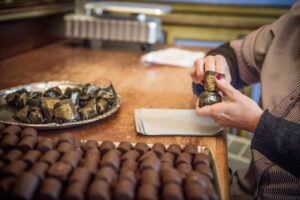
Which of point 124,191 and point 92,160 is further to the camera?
point 92,160

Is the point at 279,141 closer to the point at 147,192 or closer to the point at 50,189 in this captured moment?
→ the point at 147,192

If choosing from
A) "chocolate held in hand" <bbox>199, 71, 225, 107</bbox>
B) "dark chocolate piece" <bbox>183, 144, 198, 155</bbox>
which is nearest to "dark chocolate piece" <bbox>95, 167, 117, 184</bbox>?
"dark chocolate piece" <bbox>183, 144, 198, 155</bbox>

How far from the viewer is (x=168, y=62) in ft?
6.90

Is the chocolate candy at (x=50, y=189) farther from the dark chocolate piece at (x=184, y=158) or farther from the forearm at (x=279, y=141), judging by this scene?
the forearm at (x=279, y=141)

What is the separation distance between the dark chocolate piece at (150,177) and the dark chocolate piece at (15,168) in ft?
0.80

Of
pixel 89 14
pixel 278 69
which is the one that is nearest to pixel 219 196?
pixel 278 69

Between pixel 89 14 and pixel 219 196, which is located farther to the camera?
pixel 89 14

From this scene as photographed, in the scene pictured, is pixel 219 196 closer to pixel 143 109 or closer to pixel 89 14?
pixel 143 109

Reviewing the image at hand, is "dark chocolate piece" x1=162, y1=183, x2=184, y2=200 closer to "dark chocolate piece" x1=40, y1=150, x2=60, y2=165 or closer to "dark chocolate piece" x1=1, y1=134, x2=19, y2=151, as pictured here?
"dark chocolate piece" x1=40, y1=150, x2=60, y2=165

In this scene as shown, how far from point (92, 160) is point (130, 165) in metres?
0.08

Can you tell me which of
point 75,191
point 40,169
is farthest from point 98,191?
point 40,169

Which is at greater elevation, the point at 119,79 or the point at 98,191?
the point at 98,191

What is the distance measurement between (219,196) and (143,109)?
641 millimetres

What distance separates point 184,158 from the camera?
2.49 feet
